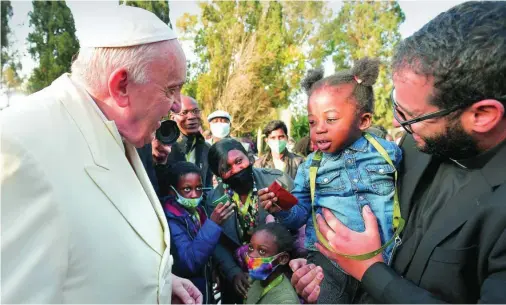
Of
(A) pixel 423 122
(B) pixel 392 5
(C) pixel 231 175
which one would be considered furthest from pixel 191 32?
(A) pixel 423 122

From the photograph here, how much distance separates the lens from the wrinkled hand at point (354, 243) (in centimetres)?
160

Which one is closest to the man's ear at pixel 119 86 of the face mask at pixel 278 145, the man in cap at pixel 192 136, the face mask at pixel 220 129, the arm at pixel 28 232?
the arm at pixel 28 232

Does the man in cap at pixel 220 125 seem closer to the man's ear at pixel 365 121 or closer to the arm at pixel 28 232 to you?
the man's ear at pixel 365 121

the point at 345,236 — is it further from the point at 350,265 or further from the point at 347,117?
the point at 347,117

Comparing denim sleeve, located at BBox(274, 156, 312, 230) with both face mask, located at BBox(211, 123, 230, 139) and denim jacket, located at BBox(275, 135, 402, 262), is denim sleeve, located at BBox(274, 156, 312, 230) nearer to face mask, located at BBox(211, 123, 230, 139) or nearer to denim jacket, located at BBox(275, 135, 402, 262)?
denim jacket, located at BBox(275, 135, 402, 262)

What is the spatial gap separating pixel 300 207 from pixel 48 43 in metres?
23.7

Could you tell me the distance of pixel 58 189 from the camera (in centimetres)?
142

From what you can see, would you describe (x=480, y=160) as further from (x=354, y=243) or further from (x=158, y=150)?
(x=158, y=150)

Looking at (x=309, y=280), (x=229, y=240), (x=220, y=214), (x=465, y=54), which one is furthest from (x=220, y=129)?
(x=465, y=54)

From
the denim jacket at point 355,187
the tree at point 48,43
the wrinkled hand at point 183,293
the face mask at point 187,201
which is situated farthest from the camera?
the tree at point 48,43

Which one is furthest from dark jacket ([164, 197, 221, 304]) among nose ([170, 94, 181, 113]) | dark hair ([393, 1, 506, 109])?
dark hair ([393, 1, 506, 109])

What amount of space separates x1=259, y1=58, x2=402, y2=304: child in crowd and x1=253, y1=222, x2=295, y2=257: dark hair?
0.34 m

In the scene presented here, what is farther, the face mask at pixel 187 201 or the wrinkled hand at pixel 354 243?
the face mask at pixel 187 201

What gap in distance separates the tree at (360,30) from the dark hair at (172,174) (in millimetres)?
26637
